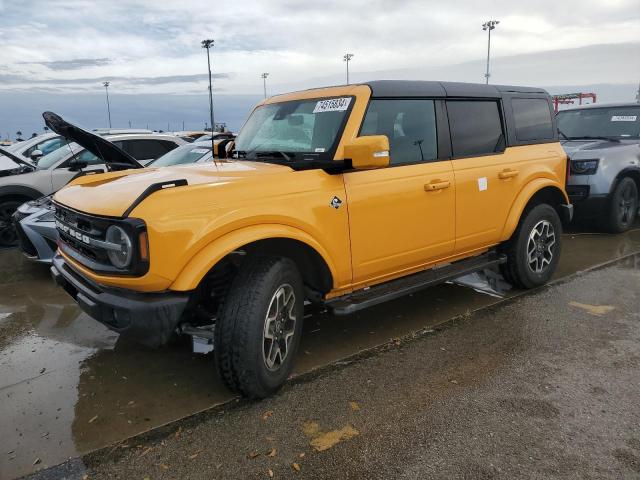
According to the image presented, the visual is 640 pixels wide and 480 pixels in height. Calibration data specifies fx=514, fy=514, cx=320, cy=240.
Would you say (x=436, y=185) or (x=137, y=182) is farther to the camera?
(x=436, y=185)

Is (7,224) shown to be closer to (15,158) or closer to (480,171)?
(15,158)

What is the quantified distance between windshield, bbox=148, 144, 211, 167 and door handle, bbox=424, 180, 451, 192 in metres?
3.57

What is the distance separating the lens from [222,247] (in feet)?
9.21

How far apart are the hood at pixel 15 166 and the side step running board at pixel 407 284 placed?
5.97 metres

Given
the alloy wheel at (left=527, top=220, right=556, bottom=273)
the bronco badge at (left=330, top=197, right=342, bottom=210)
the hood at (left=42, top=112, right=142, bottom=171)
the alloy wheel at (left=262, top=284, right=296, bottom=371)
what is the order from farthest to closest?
the alloy wheel at (left=527, top=220, right=556, bottom=273) → the hood at (left=42, top=112, right=142, bottom=171) → the bronco badge at (left=330, top=197, right=342, bottom=210) → the alloy wheel at (left=262, top=284, right=296, bottom=371)

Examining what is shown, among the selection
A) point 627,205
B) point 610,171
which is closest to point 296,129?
point 610,171

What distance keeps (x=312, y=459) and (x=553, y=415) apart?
139 centimetres

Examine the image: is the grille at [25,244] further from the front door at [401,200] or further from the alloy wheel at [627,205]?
the alloy wheel at [627,205]

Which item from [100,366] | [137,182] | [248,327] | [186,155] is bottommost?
[100,366]

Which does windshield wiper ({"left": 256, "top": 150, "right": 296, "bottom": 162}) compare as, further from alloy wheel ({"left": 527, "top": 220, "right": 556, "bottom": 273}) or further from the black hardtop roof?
alloy wheel ({"left": 527, "top": 220, "right": 556, "bottom": 273})

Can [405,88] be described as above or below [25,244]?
above

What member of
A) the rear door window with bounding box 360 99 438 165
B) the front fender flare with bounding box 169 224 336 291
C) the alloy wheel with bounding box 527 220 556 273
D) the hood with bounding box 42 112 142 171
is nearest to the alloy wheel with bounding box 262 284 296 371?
the front fender flare with bounding box 169 224 336 291

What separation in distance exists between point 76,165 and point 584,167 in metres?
7.33

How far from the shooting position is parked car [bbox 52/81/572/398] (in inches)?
108
